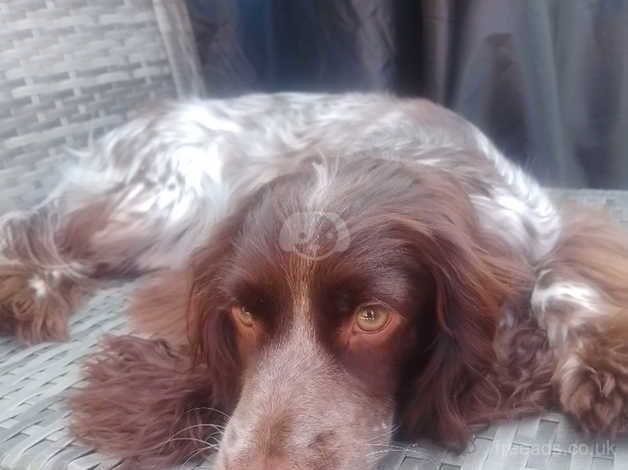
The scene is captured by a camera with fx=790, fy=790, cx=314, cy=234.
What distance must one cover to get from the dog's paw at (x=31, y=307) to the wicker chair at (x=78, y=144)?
1.5 inches

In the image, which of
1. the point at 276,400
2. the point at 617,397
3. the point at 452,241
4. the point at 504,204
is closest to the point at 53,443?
the point at 276,400

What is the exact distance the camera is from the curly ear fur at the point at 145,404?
4.88ft

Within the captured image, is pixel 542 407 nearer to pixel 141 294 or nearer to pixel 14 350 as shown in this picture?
pixel 141 294

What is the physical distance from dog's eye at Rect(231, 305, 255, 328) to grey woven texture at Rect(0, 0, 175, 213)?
1239 mm

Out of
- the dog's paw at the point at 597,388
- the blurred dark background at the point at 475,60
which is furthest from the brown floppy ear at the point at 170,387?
the blurred dark background at the point at 475,60

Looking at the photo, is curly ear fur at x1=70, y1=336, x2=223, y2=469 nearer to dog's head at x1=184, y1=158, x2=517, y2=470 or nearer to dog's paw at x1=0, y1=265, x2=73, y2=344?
dog's head at x1=184, y1=158, x2=517, y2=470

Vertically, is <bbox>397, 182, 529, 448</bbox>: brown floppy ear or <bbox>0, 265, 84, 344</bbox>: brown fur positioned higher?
<bbox>397, 182, 529, 448</bbox>: brown floppy ear

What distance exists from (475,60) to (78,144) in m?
1.38

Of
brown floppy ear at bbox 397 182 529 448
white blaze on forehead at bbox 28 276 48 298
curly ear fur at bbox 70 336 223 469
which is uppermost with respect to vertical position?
brown floppy ear at bbox 397 182 529 448

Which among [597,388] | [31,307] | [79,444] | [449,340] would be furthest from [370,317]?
[31,307]

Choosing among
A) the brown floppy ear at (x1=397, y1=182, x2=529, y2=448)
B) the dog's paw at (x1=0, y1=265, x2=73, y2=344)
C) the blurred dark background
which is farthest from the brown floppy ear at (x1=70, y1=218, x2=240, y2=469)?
the blurred dark background

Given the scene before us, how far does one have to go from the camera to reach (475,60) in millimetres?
2736

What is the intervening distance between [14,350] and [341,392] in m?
0.98

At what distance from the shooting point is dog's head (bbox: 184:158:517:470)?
130cm
